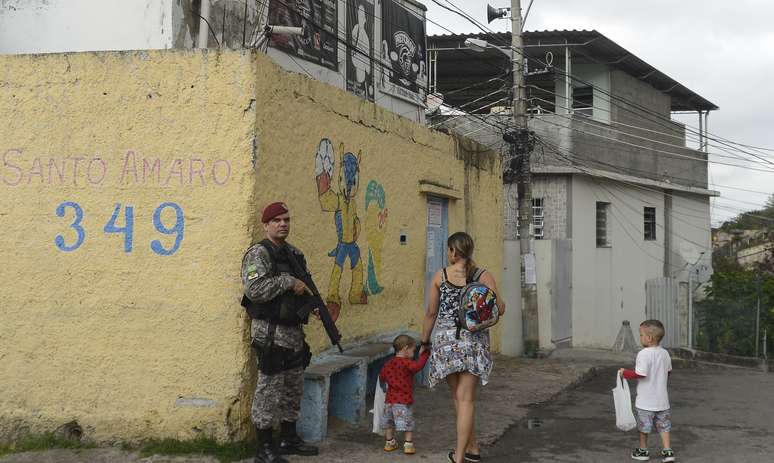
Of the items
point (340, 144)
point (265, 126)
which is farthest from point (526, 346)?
point (265, 126)

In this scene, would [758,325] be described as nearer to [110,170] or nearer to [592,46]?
[592,46]

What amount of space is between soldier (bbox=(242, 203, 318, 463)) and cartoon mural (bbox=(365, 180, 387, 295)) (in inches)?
98.1

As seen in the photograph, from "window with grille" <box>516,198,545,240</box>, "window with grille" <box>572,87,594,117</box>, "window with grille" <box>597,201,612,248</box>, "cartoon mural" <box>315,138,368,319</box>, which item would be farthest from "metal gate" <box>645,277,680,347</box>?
"cartoon mural" <box>315,138,368,319</box>

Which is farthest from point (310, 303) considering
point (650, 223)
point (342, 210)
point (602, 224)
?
point (650, 223)

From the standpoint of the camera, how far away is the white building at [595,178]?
54.3ft

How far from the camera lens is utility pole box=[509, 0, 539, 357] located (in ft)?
46.3

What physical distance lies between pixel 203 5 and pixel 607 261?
40.6 ft

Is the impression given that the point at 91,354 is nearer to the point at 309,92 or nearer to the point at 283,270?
the point at 283,270

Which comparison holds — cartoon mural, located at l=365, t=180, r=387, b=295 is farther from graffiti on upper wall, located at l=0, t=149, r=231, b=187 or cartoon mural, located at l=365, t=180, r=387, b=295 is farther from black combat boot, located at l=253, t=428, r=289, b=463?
black combat boot, located at l=253, t=428, r=289, b=463

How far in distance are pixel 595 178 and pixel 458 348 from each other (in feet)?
44.7

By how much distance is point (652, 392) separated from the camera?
588 centimetres

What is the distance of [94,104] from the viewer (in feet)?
19.2

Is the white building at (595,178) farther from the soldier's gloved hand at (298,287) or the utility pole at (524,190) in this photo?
the soldier's gloved hand at (298,287)

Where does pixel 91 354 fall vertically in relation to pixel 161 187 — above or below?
below
